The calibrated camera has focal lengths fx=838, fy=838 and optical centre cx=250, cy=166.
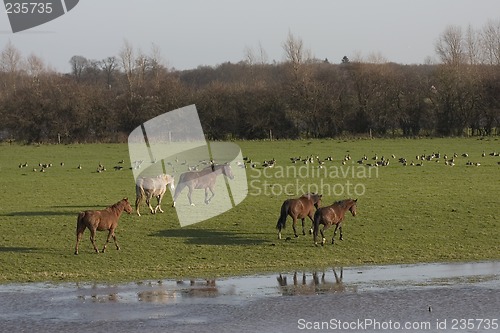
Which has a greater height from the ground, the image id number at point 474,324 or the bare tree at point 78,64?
the bare tree at point 78,64

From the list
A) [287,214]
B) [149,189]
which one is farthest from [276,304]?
[149,189]

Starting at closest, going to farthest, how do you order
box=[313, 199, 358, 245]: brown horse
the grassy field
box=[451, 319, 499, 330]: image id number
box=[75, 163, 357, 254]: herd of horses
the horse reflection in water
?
box=[451, 319, 499, 330]: image id number → the horse reflection in water → the grassy field → box=[75, 163, 357, 254]: herd of horses → box=[313, 199, 358, 245]: brown horse

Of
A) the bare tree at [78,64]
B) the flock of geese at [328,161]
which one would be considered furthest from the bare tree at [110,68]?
the flock of geese at [328,161]

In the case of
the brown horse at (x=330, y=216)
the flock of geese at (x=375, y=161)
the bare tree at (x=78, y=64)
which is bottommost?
the flock of geese at (x=375, y=161)

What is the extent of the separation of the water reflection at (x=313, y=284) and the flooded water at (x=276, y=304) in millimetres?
21

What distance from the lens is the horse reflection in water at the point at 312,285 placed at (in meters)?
17.0

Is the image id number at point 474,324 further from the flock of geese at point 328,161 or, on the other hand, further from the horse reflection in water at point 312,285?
the flock of geese at point 328,161

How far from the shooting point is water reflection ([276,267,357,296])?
17.0 meters

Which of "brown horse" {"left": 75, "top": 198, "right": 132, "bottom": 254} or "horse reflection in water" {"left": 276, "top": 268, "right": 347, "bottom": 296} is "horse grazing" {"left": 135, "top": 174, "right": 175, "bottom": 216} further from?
"horse reflection in water" {"left": 276, "top": 268, "right": 347, "bottom": 296}
